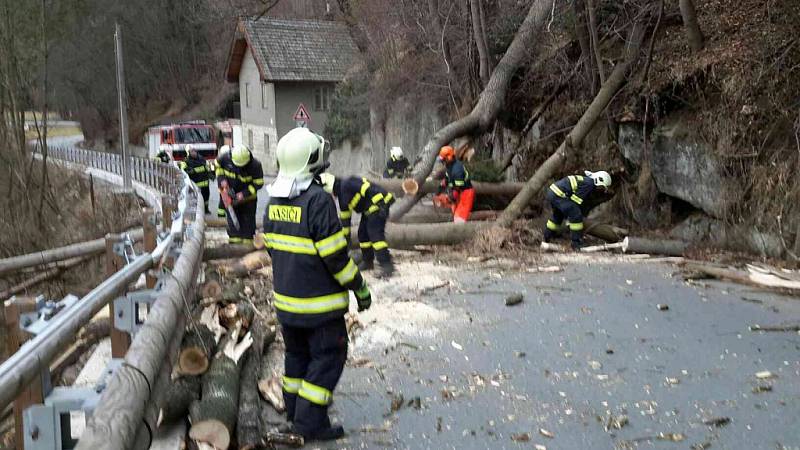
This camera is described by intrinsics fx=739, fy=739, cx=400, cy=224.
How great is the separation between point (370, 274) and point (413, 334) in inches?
101

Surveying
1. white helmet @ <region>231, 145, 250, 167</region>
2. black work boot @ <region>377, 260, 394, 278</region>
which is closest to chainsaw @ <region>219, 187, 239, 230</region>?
white helmet @ <region>231, 145, 250, 167</region>

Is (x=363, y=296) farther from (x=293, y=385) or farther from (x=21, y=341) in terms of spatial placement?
(x=21, y=341)

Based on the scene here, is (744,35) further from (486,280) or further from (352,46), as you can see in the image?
(352,46)

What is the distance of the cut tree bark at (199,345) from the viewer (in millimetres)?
4430

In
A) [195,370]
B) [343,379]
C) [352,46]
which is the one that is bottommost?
[343,379]

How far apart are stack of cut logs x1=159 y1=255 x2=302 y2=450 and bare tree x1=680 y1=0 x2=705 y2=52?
27.0 ft

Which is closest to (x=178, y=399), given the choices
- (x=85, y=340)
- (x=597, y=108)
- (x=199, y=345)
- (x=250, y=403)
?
(x=250, y=403)

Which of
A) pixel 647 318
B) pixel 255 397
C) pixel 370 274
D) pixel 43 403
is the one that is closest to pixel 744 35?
pixel 647 318

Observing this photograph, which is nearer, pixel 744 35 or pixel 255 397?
pixel 255 397

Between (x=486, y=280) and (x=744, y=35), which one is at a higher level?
(x=744, y=35)

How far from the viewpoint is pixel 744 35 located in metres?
10.6

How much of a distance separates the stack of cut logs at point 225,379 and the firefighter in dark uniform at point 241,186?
5138 millimetres

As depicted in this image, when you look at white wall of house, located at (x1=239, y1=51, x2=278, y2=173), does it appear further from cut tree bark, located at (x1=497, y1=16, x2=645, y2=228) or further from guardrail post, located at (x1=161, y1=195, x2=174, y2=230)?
guardrail post, located at (x1=161, y1=195, x2=174, y2=230)

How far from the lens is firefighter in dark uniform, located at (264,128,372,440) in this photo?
4203 millimetres
